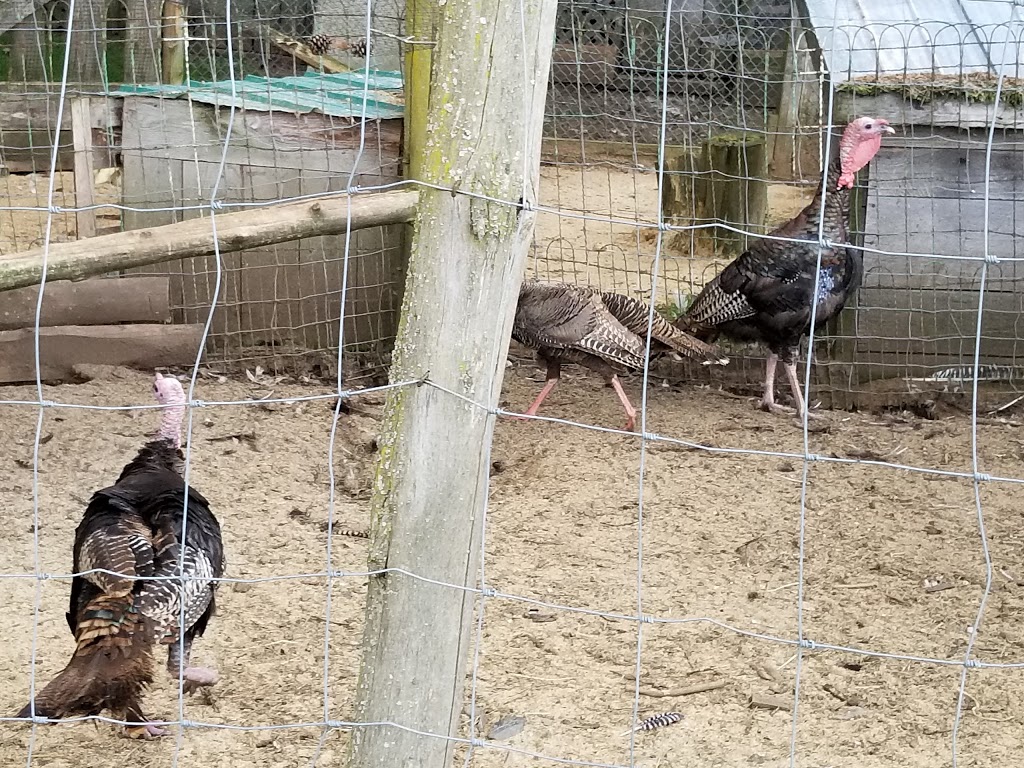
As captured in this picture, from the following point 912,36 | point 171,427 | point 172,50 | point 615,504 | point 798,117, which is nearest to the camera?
point 171,427

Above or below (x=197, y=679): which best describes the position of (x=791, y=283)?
above

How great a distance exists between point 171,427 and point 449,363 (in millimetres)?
2218

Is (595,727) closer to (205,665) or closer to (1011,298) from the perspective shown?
(205,665)

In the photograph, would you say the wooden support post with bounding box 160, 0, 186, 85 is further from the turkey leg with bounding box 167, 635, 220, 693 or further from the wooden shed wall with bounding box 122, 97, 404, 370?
the turkey leg with bounding box 167, 635, 220, 693

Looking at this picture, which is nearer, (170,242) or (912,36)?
(170,242)

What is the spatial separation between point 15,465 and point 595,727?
329 centimetres

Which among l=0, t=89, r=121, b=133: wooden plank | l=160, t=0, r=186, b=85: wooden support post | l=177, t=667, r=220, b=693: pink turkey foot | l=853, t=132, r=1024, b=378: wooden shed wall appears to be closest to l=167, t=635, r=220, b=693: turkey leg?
l=177, t=667, r=220, b=693: pink turkey foot

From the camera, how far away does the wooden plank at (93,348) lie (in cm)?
630

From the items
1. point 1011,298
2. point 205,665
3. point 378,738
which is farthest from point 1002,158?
point 378,738

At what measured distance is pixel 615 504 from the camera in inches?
216

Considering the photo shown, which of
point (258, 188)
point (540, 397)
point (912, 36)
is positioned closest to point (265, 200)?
point (258, 188)

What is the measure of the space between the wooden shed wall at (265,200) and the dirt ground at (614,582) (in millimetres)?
445

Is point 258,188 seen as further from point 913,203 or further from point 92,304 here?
point 913,203

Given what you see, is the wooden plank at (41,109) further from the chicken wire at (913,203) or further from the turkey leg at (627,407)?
the turkey leg at (627,407)
